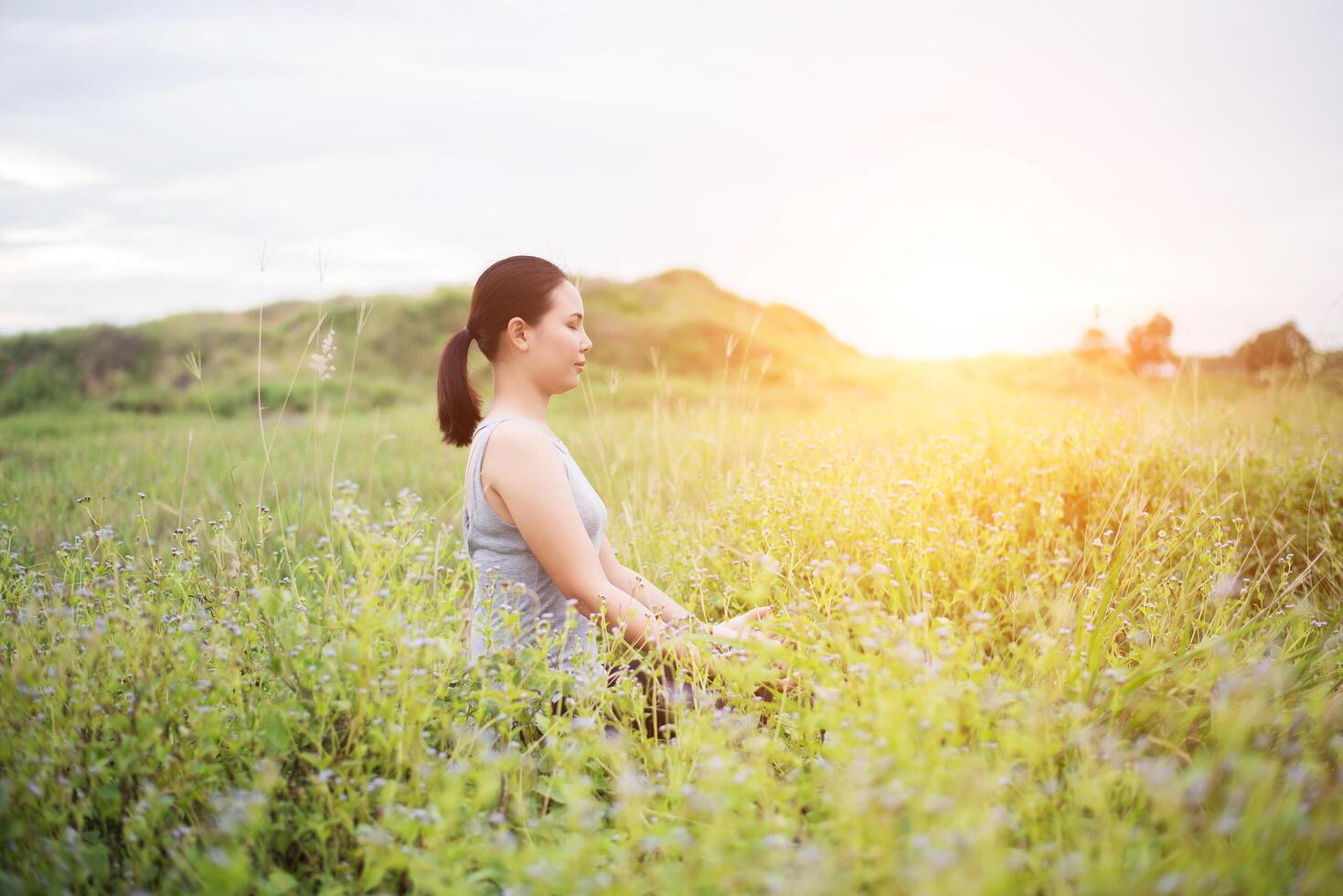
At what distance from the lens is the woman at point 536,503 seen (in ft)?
9.59

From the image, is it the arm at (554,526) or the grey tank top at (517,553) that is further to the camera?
the grey tank top at (517,553)

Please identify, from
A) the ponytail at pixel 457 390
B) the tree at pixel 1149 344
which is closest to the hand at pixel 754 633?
the ponytail at pixel 457 390

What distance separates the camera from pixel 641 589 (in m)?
3.38

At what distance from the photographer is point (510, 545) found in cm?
315

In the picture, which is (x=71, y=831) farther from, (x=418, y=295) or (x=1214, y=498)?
(x=418, y=295)

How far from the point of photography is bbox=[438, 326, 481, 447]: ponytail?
3410 millimetres

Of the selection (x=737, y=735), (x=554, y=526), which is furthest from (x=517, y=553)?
(x=737, y=735)

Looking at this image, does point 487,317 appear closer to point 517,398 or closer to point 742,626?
point 517,398

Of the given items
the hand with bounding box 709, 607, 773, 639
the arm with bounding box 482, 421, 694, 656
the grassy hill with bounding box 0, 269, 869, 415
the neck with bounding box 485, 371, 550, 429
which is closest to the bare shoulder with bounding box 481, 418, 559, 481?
the arm with bounding box 482, 421, 694, 656

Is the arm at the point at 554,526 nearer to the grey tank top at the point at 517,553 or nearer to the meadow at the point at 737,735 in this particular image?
the grey tank top at the point at 517,553

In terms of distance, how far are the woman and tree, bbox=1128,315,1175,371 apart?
6893 millimetres

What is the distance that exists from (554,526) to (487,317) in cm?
97

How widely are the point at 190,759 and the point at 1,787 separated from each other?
16.1 inches

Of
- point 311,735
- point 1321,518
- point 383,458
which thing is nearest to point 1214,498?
point 1321,518
